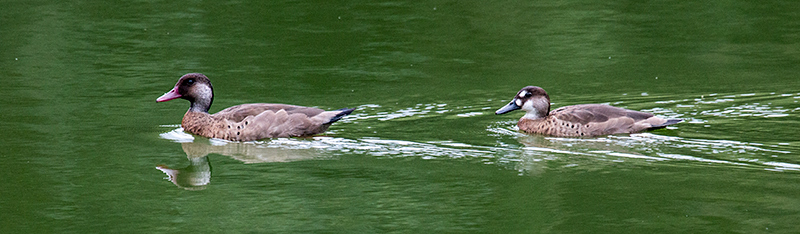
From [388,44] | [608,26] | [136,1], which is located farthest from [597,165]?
[136,1]

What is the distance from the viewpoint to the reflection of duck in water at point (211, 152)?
1020 cm

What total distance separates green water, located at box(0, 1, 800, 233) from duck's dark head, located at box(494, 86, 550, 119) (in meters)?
0.38

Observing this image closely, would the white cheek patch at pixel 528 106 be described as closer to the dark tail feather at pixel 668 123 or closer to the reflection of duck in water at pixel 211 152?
the dark tail feather at pixel 668 123

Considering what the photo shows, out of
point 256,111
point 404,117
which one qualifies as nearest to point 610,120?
point 404,117

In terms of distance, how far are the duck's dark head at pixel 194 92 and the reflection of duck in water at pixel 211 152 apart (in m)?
0.59

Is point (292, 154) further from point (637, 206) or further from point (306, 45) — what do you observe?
point (306, 45)

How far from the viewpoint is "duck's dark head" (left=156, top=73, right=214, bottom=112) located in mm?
12508

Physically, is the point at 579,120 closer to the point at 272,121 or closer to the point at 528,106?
the point at 528,106

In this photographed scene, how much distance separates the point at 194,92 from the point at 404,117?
2.27 meters

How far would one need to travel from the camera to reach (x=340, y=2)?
22.6 meters

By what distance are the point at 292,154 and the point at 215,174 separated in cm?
99

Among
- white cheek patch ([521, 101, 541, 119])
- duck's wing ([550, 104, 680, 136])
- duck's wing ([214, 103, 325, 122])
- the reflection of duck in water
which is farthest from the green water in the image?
white cheek patch ([521, 101, 541, 119])

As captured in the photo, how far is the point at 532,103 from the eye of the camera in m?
12.3

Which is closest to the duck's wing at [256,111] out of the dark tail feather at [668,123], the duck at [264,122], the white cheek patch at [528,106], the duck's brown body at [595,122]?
the duck at [264,122]
